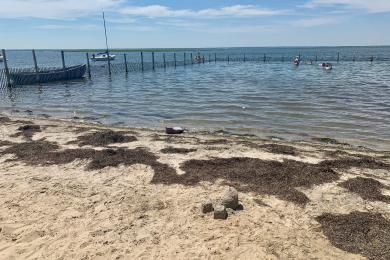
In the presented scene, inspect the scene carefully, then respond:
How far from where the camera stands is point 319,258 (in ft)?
18.2

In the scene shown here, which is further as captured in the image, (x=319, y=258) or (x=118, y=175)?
(x=118, y=175)

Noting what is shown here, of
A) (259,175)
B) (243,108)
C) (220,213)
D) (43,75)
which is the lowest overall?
(243,108)

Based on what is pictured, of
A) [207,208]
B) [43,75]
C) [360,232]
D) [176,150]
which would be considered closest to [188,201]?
[207,208]

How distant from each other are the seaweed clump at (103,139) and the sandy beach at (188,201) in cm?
41

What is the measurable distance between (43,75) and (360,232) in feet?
130

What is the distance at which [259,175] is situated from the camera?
29.2 feet

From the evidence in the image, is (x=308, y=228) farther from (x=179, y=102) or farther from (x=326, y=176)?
(x=179, y=102)

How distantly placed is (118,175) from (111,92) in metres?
23.2

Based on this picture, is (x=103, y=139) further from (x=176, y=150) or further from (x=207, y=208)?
(x=207, y=208)

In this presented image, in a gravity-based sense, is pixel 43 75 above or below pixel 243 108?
above

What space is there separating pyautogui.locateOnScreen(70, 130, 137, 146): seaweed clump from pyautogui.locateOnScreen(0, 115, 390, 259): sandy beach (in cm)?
41

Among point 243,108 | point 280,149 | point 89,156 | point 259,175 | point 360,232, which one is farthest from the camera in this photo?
point 243,108

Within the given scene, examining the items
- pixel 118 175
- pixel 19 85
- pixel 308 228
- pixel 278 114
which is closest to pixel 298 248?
pixel 308 228

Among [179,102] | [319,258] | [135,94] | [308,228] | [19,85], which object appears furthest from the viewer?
[19,85]
